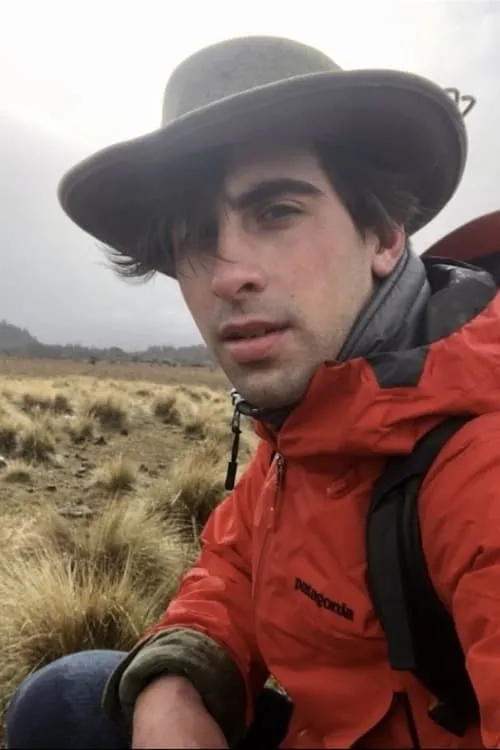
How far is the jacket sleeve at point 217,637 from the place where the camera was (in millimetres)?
1593

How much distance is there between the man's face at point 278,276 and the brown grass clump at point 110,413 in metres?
8.59

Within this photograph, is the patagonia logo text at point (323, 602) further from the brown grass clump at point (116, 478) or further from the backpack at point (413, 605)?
the brown grass clump at point (116, 478)

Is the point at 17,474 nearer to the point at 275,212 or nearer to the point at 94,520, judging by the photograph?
the point at 94,520

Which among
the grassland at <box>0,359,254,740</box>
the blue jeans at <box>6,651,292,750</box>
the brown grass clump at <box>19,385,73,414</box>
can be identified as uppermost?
Result: the blue jeans at <box>6,651,292,750</box>

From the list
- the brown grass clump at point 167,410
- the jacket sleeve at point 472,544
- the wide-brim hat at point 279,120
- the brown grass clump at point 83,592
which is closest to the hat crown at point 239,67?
the wide-brim hat at point 279,120

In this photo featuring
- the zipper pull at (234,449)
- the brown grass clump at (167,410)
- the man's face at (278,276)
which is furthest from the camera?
the brown grass clump at (167,410)

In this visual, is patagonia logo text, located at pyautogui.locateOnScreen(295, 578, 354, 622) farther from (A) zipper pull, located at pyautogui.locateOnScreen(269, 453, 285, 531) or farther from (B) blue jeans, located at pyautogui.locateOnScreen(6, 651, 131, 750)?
(B) blue jeans, located at pyautogui.locateOnScreen(6, 651, 131, 750)

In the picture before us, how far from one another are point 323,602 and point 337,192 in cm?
85

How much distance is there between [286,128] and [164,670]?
1.17 meters

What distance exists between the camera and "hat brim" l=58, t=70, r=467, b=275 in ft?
4.88

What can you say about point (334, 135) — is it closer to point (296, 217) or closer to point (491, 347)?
point (296, 217)

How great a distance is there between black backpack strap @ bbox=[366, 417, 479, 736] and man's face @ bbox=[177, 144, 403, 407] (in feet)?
1.28

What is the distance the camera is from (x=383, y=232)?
1687 millimetres

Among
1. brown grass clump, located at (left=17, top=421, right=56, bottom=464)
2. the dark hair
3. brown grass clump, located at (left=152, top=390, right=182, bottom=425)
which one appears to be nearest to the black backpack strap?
the dark hair
